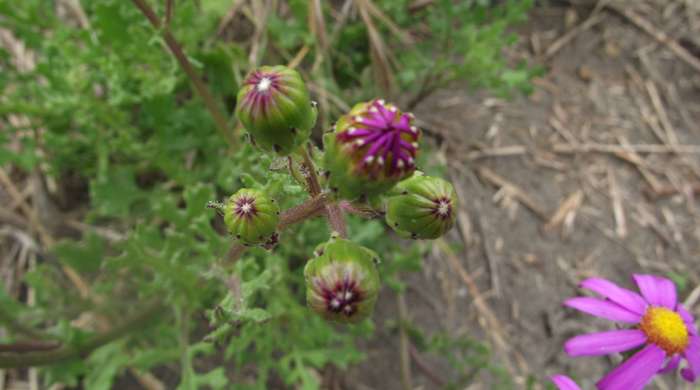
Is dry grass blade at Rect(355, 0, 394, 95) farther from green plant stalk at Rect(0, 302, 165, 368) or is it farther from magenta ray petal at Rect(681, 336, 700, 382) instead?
magenta ray petal at Rect(681, 336, 700, 382)

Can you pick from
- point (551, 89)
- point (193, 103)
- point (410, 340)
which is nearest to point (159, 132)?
point (193, 103)

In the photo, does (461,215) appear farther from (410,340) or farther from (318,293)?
(318,293)

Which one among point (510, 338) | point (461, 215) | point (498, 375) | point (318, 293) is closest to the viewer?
point (318, 293)

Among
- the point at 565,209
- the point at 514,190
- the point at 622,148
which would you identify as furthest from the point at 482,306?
the point at 622,148

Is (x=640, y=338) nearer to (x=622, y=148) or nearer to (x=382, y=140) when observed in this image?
(x=382, y=140)

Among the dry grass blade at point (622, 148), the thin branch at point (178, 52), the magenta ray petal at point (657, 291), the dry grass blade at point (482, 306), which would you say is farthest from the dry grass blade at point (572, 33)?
the thin branch at point (178, 52)

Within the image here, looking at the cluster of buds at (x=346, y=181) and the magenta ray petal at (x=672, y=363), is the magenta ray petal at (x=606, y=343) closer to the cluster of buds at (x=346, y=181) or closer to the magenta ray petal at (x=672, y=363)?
the magenta ray petal at (x=672, y=363)

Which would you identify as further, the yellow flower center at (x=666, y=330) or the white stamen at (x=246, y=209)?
the yellow flower center at (x=666, y=330)
